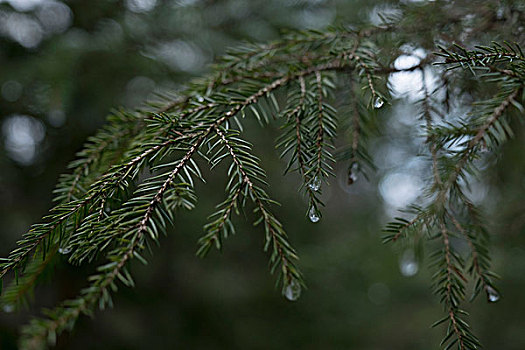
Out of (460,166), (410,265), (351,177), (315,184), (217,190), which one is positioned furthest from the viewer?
(217,190)

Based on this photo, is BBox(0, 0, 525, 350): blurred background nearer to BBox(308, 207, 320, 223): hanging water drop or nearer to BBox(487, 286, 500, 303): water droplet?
Result: BBox(487, 286, 500, 303): water droplet

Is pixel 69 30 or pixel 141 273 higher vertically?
pixel 69 30

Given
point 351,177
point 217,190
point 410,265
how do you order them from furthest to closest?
point 217,190 → point 410,265 → point 351,177

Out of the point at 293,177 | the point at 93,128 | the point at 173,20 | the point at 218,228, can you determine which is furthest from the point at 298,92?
the point at 293,177

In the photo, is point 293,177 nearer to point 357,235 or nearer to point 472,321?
point 357,235

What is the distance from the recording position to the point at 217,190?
128 inches

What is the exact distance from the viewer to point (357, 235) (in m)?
3.46

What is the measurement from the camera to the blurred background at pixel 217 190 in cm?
183

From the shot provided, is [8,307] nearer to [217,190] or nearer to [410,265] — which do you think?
[410,265]

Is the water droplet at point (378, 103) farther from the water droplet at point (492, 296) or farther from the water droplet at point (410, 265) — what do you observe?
the water droplet at point (410, 265)

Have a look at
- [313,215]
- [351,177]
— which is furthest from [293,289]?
[351,177]

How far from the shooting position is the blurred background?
1.83 m

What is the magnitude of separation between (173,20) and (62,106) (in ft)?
2.51

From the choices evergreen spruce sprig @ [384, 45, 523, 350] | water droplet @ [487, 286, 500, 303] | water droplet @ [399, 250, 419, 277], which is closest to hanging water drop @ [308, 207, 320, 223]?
evergreen spruce sprig @ [384, 45, 523, 350]
